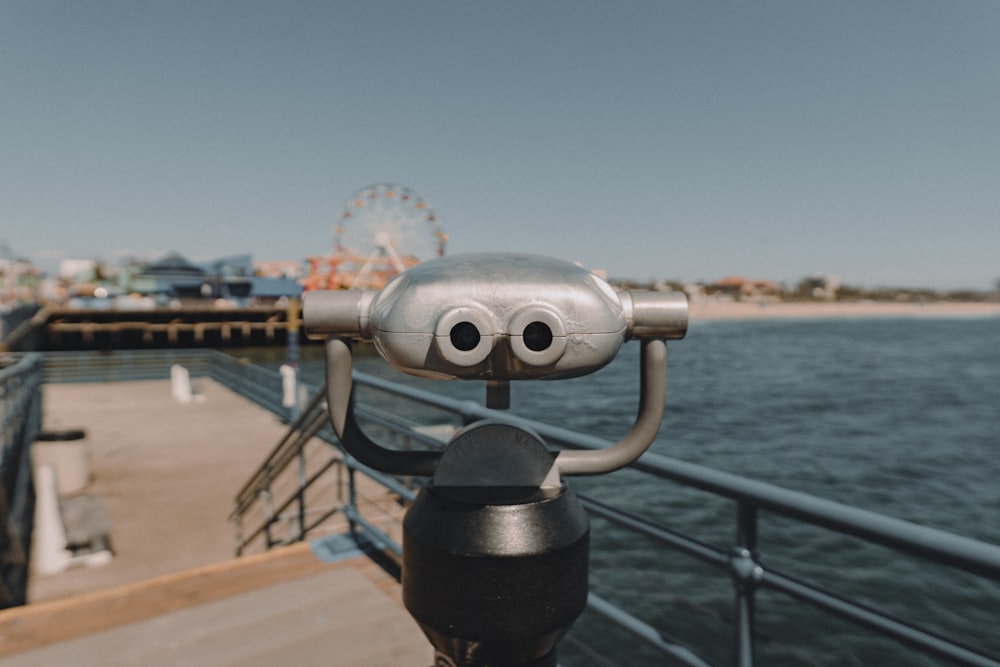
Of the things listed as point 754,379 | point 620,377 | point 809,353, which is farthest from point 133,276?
point 809,353

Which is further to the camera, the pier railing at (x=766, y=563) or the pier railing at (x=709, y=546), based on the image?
the pier railing at (x=709, y=546)

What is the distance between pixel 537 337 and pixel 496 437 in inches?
8.9

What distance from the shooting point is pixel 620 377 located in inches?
1175

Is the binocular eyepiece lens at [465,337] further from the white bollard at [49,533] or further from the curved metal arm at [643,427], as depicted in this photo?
the white bollard at [49,533]

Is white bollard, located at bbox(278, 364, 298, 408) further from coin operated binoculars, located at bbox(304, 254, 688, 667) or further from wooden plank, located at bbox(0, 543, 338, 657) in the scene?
coin operated binoculars, located at bbox(304, 254, 688, 667)

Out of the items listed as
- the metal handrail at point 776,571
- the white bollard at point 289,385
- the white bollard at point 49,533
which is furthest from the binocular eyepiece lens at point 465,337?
the white bollard at point 289,385

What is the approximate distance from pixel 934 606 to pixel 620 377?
22.1 meters

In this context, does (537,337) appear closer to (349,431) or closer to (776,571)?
(349,431)

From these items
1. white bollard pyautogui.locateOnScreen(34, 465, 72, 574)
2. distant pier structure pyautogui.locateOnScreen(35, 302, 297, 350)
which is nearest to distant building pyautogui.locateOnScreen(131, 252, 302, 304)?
distant pier structure pyautogui.locateOnScreen(35, 302, 297, 350)

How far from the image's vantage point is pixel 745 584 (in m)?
1.52

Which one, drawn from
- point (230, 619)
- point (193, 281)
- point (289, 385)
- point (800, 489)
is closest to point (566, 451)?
point (230, 619)

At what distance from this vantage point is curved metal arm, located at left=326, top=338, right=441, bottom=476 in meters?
1.15

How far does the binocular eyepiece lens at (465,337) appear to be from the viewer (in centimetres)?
94

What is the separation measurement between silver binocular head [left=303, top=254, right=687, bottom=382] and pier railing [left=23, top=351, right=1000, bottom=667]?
497mm
